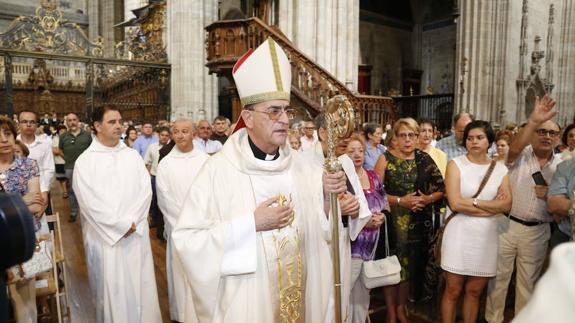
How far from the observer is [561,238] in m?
3.38

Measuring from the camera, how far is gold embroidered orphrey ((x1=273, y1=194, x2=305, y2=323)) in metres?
2.32

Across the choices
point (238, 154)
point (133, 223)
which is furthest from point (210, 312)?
point (133, 223)

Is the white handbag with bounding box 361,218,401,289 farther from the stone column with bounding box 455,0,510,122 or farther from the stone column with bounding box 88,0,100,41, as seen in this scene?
the stone column with bounding box 88,0,100,41

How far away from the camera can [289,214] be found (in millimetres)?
2137

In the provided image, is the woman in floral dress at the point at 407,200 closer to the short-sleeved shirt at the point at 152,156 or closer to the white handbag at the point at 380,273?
the white handbag at the point at 380,273

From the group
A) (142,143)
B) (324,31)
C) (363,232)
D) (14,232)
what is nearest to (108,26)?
(324,31)

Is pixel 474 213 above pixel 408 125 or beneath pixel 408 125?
beneath

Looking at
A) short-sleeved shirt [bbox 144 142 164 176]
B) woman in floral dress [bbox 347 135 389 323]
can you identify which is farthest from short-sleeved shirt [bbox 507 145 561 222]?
short-sleeved shirt [bbox 144 142 164 176]

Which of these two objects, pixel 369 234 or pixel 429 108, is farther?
pixel 429 108

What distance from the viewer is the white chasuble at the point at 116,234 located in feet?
11.4

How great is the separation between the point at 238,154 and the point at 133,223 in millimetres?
1648

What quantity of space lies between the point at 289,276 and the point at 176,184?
2223 mm

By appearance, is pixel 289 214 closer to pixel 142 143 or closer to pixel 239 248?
pixel 239 248

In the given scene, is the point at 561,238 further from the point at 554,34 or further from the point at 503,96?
the point at 554,34
